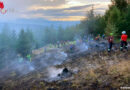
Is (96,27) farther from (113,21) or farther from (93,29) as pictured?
(113,21)

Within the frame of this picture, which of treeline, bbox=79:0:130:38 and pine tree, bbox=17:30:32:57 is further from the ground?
treeline, bbox=79:0:130:38

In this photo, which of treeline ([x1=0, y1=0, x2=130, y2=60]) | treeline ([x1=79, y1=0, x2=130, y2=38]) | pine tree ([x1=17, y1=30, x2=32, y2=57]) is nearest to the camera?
treeline ([x1=79, y1=0, x2=130, y2=38])

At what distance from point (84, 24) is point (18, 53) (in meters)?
27.3

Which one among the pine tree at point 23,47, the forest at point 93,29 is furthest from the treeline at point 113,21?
the pine tree at point 23,47

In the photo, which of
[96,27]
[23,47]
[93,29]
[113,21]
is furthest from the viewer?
[93,29]

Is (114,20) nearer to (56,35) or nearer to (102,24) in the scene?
(102,24)

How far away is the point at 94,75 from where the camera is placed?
367 inches

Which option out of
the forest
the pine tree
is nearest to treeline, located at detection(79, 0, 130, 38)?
the forest

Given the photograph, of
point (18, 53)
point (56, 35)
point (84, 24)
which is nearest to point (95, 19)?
point (84, 24)

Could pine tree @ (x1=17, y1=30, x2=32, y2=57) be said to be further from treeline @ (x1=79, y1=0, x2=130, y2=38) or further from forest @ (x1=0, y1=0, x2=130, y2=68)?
treeline @ (x1=79, y1=0, x2=130, y2=38)

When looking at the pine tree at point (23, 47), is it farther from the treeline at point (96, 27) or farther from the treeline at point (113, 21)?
the treeline at point (113, 21)

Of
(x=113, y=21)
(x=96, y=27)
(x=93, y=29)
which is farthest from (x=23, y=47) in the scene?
(x=113, y=21)

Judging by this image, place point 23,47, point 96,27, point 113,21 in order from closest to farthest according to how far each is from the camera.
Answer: point 113,21 < point 23,47 < point 96,27

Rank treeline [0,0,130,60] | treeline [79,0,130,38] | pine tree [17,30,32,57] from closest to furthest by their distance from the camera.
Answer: treeline [79,0,130,38]
treeline [0,0,130,60]
pine tree [17,30,32,57]
